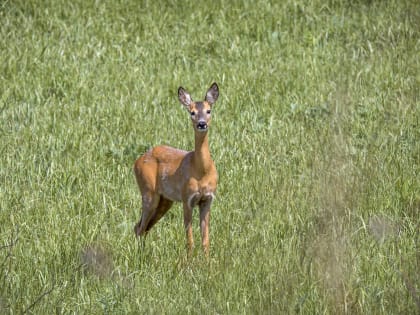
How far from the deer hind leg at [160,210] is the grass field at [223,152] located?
102mm

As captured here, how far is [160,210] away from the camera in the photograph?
27.6ft

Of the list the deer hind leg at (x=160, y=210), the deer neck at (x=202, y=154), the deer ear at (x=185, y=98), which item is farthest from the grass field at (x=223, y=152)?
the deer ear at (x=185, y=98)

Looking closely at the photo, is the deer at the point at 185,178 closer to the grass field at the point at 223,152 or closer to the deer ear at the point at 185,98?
the deer ear at the point at 185,98

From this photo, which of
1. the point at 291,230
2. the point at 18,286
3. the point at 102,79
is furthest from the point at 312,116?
the point at 18,286

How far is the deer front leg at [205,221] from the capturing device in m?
7.68

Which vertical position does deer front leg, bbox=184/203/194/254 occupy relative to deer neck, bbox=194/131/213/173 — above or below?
below

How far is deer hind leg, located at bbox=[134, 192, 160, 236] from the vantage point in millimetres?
8211

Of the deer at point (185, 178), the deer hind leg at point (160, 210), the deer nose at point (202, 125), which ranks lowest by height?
the deer hind leg at point (160, 210)

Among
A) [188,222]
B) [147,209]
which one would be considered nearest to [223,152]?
[147,209]

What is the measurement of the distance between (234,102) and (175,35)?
263 cm

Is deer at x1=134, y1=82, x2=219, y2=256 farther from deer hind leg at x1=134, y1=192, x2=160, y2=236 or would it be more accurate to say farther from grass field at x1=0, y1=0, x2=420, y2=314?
grass field at x1=0, y1=0, x2=420, y2=314

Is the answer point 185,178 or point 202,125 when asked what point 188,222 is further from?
point 202,125

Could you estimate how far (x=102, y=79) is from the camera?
40.8 feet

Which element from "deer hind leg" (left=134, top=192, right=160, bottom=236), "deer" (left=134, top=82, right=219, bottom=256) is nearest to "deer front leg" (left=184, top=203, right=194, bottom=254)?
"deer" (left=134, top=82, right=219, bottom=256)
